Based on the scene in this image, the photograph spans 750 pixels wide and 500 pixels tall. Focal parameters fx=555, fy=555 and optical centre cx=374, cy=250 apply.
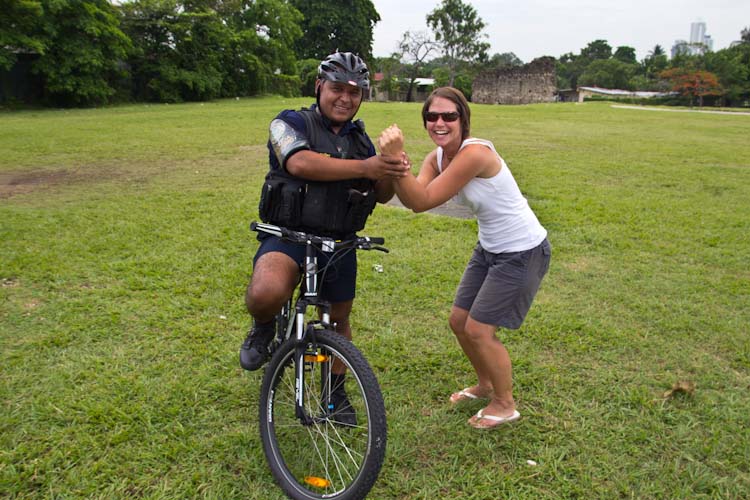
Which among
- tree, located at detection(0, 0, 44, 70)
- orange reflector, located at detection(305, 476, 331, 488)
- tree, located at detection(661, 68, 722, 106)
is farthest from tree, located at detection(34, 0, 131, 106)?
tree, located at detection(661, 68, 722, 106)

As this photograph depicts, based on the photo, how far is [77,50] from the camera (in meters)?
25.6

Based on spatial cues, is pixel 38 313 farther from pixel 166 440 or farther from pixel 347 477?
pixel 347 477

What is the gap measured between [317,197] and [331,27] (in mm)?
57819

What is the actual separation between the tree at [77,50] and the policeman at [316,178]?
1068 inches

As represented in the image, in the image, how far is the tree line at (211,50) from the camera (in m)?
25.3

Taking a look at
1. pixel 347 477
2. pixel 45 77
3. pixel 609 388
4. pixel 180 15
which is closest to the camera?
pixel 347 477

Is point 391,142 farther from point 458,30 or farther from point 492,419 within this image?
point 458,30

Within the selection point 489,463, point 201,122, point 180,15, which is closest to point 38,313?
point 489,463

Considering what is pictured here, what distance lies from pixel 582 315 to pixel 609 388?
1123 mm

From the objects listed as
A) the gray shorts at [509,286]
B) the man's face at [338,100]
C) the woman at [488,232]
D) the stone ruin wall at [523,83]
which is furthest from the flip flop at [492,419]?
the stone ruin wall at [523,83]

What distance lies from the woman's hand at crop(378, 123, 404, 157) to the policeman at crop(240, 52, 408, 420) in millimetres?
192

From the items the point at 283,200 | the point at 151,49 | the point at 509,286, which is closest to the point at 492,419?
the point at 509,286

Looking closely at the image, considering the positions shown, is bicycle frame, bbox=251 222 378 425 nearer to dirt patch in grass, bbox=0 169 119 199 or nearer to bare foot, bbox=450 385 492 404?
bare foot, bbox=450 385 492 404

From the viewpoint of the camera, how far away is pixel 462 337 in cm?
326
